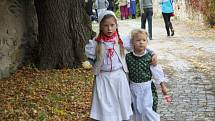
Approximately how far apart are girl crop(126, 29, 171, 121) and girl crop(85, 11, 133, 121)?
0.09 metres

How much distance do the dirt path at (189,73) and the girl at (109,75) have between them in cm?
175

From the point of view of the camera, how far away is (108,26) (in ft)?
17.7

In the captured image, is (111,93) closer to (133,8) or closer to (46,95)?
(46,95)

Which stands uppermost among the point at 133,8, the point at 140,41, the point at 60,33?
the point at 140,41

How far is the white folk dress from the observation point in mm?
5387

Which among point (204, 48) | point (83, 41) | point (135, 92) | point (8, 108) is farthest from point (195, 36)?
point (135, 92)

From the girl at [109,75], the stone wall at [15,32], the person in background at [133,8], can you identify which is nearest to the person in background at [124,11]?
the person in background at [133,8]

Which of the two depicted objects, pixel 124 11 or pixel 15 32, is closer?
pixel 15 32

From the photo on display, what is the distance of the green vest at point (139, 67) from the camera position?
17.7ft

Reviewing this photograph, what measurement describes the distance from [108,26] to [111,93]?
72 cm

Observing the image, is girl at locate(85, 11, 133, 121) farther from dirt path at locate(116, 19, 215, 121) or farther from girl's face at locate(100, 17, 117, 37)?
dirt path at locate(116, 19, 215, 121)

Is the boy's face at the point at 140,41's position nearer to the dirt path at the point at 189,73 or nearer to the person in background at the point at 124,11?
the dirt path at the point at 189,73

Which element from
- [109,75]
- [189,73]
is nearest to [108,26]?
[109,75]

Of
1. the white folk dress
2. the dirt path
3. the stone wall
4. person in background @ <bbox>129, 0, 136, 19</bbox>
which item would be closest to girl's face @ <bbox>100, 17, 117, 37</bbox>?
the white folk dress
